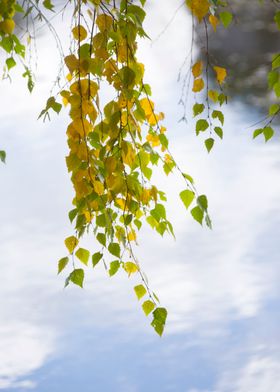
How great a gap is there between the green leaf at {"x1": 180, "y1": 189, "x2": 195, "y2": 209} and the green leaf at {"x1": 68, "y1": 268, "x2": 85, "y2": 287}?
0.19 m

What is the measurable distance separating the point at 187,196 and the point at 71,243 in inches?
8.4

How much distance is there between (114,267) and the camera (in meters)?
1.04

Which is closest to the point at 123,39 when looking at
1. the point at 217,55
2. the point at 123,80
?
the point at 123,80

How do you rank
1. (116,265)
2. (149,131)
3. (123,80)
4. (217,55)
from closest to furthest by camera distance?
(123,80)
(116,265)
(149,131)
(217,55)

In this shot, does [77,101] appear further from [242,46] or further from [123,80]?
[242,46]

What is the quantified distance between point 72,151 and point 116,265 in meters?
0.21

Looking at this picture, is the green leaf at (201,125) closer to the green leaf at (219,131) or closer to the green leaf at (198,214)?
the green leaf at (219,131)

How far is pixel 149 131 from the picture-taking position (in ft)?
4.02

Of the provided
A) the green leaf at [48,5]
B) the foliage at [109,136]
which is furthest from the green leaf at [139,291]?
the green leaf at [48,5]

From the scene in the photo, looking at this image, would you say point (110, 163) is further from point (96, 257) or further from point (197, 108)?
point (197, 108)

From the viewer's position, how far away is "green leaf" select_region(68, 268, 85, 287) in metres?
0.95

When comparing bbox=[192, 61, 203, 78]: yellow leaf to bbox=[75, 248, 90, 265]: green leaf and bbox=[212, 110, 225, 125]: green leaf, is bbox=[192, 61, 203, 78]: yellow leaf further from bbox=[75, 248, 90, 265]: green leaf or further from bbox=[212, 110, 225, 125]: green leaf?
bbox=[75, 248, 90, 265]: green leaf

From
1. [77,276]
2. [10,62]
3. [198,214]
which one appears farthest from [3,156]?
[198,214]

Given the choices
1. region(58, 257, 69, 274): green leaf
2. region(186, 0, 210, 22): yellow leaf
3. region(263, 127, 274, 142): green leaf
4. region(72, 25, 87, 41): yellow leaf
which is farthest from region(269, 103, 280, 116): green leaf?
region(58, 257, 69, 274): green leaf
